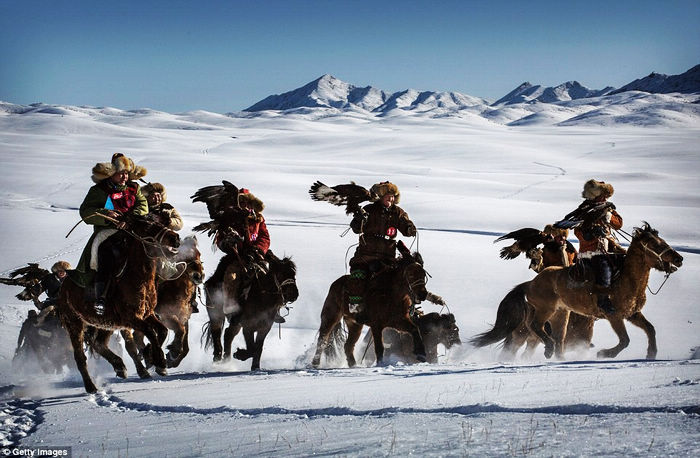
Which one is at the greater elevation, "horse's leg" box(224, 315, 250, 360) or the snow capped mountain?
the snow capped mountain

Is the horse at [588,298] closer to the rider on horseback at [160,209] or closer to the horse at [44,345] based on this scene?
the rider on horseback at [160,209]

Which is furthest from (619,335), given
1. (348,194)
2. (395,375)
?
(348,194)

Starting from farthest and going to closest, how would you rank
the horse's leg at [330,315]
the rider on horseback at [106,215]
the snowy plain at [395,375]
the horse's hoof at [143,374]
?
the horse's leg at [330,315] < the horse's hoof at [143,374] < the rider on horseback at [106,215] < the snowy plain at [395,375]

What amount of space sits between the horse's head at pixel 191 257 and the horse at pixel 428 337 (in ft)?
8.97

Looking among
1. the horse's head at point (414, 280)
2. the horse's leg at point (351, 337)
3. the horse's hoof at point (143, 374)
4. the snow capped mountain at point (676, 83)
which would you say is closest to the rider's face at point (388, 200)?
the horse's head at point (414, 280)

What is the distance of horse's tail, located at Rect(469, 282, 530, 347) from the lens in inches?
405

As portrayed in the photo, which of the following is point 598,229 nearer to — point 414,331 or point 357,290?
point 414,331

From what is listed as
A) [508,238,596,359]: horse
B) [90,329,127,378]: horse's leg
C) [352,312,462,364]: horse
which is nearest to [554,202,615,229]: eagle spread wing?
[508,238,596,359]: horse

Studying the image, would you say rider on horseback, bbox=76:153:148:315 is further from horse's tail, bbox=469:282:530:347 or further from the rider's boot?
horse's tail, bbox=469:282:530:347

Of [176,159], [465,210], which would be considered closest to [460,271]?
[465,210]

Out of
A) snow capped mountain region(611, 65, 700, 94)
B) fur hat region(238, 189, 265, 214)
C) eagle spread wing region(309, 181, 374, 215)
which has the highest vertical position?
snow capped mountain region(611, 65, 700, 94)

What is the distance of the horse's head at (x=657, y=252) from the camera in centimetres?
816

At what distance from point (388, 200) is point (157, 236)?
10.5 feet

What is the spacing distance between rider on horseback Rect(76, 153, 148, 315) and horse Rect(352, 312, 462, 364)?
4147 mm
